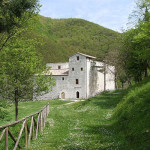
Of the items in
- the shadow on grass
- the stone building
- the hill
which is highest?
the hill

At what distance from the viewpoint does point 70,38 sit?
125688 millimetres

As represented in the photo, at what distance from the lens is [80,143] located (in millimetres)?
8039

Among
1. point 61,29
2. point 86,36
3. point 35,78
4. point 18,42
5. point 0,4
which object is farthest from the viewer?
point 61,29

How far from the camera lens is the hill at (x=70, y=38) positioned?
292 ft

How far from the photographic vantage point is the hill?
3509 inches

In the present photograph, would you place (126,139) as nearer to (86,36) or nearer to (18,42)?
(18,42)

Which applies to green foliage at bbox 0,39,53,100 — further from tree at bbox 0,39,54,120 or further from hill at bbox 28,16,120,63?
hill at bbox 28,16,120,63

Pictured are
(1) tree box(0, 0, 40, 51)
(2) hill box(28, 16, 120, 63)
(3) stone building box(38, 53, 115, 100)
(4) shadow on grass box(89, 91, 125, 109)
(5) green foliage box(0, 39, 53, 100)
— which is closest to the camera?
(1) tree box(0, 0, 40, 51)

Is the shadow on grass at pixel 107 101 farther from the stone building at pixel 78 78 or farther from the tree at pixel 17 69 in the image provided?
the stone building at pixel 78 78

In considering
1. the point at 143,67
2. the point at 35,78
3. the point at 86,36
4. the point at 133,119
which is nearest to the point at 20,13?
the point at 133,119

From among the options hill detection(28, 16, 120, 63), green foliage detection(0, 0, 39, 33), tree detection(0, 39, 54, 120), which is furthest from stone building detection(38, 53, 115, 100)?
green foliage detection(0, 0, 39, 33)

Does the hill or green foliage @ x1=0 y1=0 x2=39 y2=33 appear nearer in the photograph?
green foliage @ x1=0 y1=0 x2=39 y2=33

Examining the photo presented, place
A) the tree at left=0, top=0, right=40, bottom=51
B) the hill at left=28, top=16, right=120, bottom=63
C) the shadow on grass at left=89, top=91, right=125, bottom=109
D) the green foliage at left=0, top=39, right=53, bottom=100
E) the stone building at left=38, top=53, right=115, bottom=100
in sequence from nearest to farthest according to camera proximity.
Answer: the tree at left=0, top=0, right=40, bottom=51, the green foliage at left=0, top=39, right=53, bottom=100, the shadow on grass at left=89, top=91, right=125, bottom=109, the stone building at left=38, top=53, right=115, bottom=100, the hill at left=28, top=16, right=120, bottom=63

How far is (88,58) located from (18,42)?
32.6 meters
